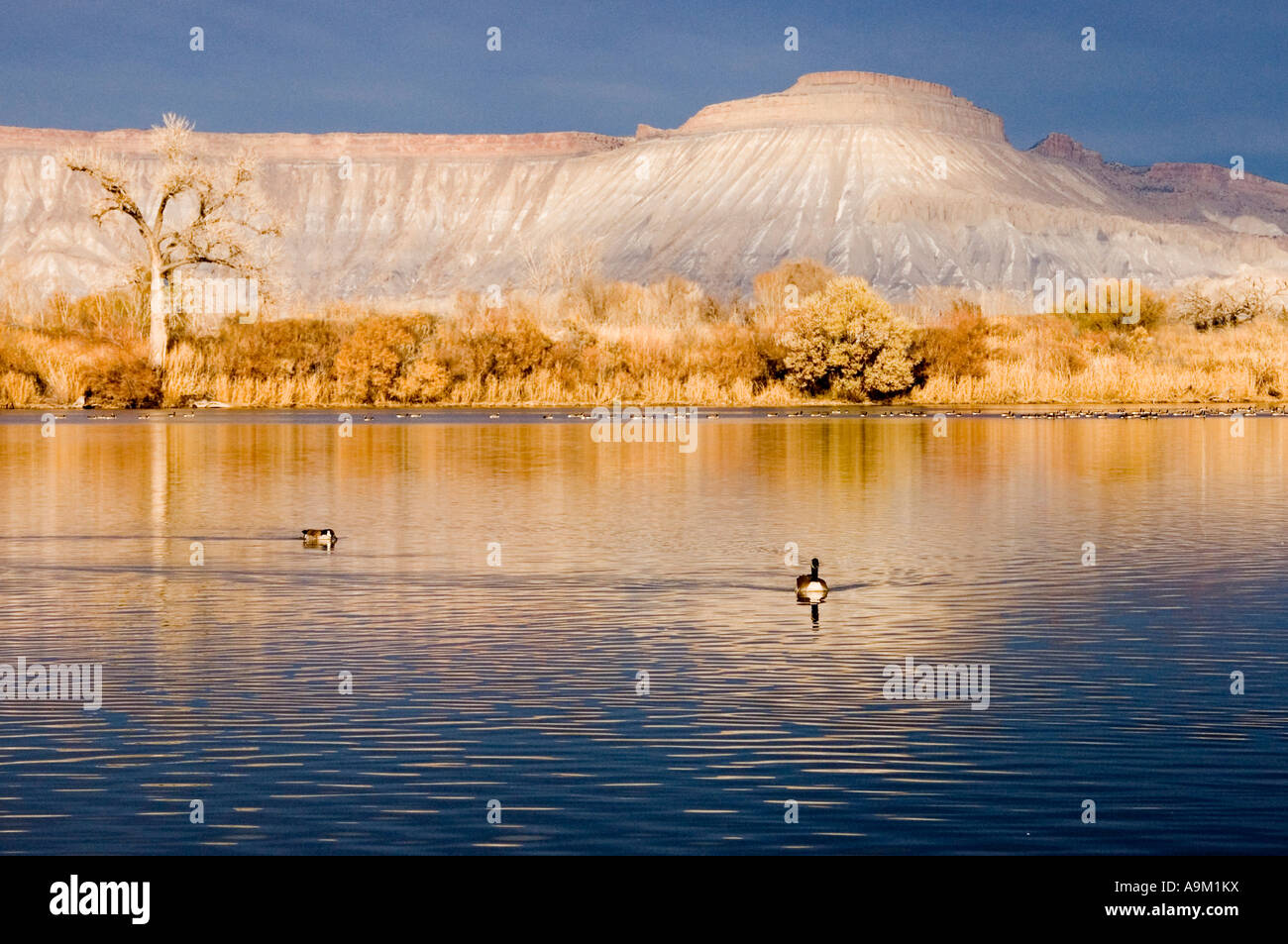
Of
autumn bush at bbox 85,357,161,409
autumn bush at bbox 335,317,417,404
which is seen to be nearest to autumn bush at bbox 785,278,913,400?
autumn bush at bbox 335,317,417,404

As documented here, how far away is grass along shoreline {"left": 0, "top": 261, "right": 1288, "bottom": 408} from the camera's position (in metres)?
67.2

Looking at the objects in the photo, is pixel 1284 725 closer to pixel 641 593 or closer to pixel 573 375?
pixel 641 593

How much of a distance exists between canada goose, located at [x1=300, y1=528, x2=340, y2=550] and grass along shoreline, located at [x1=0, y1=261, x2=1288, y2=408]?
146 feet

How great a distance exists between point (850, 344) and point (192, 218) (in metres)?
25.0

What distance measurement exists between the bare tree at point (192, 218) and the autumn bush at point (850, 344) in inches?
785

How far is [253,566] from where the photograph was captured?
2131cm

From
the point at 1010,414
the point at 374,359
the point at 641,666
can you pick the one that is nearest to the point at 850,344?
the point at 1010,414

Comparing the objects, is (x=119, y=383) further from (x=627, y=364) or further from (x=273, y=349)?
(x=627, y=364)

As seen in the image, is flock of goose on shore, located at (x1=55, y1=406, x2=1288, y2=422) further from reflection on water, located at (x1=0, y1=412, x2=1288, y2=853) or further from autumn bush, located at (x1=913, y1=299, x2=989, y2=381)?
reflection on water, located at (x1=0, y1=412, x2=1288, y2=853)

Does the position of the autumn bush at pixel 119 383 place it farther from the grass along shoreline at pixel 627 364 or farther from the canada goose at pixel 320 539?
the canada goose at pixel 320 539

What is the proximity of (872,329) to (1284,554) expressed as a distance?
4532 centimetres

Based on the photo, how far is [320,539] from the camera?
74.1 ft
